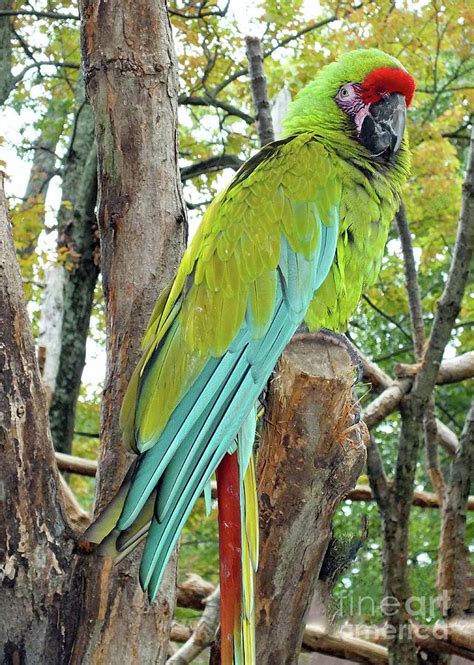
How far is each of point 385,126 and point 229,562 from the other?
1221 millimetres

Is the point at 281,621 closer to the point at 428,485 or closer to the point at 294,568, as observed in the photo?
the point at 294,568

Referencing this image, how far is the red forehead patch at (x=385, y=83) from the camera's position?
6.64 feet

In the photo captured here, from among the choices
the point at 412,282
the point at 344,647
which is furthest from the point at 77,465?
the point at 412,282

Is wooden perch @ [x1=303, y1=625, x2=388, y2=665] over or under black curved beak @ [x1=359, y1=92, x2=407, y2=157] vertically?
under

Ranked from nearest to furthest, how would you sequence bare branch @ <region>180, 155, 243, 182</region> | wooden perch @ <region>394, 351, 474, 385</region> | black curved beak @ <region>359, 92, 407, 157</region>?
black curved beak @ <region>359, 92, 407, 157</region>
wooden perch @ <region>394, 351, 474, 385</region>
bare branch @ <region>180, 155, 243, 182</region>

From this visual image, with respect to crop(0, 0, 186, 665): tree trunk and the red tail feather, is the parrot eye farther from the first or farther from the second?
the red tail feather

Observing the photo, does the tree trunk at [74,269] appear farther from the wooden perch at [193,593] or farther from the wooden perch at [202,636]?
the wooden perch at [202,636]

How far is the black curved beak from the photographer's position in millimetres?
1963

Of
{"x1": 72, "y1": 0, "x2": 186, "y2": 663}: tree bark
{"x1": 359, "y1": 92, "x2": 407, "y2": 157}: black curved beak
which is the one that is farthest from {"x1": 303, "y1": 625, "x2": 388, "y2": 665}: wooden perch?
{"x1": 359, "y1": 92, "x2": 407, "y2": 157}: black curved beak

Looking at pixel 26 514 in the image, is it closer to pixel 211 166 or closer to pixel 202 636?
pixel 202 636

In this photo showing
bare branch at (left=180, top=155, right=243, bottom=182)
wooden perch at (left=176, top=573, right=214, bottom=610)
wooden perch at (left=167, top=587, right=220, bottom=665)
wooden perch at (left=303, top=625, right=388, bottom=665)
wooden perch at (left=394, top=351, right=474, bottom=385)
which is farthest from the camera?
bare branch at (left=180, top=155, right=243, bottom=182)

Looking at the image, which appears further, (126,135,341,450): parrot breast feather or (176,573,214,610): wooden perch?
(176,573,214,610): wooden perch

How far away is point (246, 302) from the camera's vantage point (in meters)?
1.60

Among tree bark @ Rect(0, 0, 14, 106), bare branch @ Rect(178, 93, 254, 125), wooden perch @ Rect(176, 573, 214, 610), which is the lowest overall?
wooden perch @ Rect(176, 573, 214, 610)
